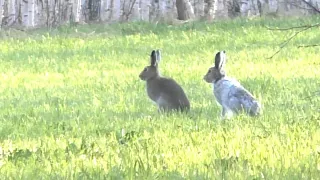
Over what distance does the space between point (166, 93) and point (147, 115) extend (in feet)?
1.15

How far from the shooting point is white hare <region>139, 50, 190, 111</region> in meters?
9.29

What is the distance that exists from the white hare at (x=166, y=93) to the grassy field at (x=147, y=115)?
17 cm

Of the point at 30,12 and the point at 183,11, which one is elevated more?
the point at 183,11

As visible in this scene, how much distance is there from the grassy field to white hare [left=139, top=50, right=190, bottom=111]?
166 millimetres

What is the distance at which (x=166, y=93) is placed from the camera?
9461 mm

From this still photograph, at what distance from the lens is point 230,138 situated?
713 centimetres

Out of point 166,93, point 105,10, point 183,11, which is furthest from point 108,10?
point 166,93

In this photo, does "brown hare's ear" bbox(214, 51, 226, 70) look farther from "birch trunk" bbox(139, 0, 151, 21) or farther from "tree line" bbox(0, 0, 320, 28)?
"birch trunk" bbox(139, 0, 151, 21)

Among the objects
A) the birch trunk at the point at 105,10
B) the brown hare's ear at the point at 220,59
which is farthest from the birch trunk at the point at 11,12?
the brown hare's ear at the point at 220,59

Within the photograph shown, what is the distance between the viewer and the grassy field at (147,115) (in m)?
5.96

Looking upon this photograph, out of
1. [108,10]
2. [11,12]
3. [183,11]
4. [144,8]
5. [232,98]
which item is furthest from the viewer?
[11,12]

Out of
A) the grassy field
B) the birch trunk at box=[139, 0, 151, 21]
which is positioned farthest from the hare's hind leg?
the birch trunk at box=[139, 0, 151, 21]

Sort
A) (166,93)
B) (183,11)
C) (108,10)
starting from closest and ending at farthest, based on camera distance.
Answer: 1. (166,93)
2. (183,11)
3. (108,10)

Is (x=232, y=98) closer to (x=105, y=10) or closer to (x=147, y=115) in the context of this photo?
(x=147, y=115)
